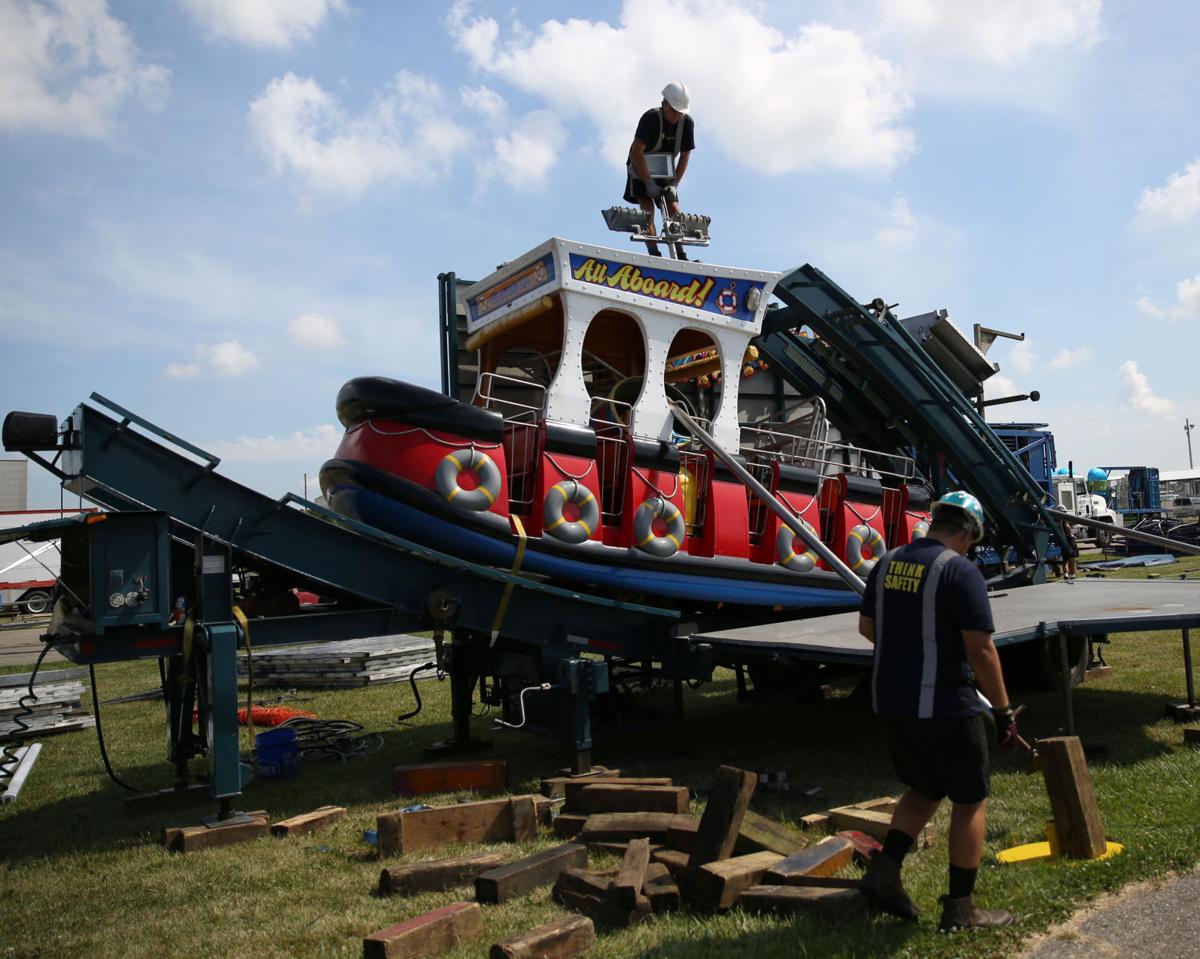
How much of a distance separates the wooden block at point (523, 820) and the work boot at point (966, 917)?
8.13ft

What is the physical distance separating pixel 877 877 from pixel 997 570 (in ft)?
27.4

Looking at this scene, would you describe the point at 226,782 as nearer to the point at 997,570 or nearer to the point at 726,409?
the point at 726,409

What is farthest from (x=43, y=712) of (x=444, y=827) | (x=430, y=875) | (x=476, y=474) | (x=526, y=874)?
(x=526, y=874)

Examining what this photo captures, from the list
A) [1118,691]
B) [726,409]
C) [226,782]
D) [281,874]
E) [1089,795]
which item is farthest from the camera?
[1118,691]

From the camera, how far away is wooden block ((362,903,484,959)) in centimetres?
372

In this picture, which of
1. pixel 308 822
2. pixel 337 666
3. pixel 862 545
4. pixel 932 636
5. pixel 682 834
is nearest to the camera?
pixel 932 636

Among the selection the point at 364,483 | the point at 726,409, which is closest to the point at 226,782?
the point at 364,483

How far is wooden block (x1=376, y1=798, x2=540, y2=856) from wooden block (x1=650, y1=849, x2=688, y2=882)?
1091 millimetres

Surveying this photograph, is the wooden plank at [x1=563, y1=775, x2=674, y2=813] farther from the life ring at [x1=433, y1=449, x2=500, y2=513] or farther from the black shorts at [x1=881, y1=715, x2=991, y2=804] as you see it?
the black shorts at [x1=881, y1=715, x2=991, y2=804]

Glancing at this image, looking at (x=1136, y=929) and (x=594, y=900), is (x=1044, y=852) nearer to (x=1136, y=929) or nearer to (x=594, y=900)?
(x=1136, y=929)

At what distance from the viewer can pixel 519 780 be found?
7.09 m

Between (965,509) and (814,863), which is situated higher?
(965,509)

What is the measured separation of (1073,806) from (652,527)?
11.7 ft

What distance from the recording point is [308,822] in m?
→ 5.90
